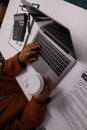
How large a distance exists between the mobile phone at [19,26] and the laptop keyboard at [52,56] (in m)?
0.18

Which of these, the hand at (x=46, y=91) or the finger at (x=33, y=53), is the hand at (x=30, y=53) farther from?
the hand at (x=46, y=91)

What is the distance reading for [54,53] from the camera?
850 mm

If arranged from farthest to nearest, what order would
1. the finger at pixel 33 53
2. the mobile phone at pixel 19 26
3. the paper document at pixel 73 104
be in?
the mobile phone at pixel 19 26 → the finger at pixel 33 53 → the paper document at pixel 73 104

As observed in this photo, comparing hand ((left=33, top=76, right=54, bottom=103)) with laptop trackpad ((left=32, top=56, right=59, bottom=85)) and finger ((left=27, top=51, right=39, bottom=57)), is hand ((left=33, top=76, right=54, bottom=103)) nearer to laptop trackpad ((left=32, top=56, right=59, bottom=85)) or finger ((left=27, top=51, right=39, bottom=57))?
laptop trackpad ((left=32, top=56, right=59, bottom=85))

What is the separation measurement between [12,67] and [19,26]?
0.91 feet

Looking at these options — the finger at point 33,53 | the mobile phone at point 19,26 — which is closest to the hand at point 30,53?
the finger at point 33,53

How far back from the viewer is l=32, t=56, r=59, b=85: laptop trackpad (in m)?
0.82

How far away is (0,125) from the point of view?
101 cm

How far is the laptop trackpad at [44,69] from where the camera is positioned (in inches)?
32.3

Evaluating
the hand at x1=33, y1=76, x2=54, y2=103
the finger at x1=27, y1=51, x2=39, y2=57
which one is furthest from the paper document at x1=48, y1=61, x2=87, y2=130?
the finger at x1=27, y1=51, x2=39, y2=57

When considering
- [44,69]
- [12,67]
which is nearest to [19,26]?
[12,67]

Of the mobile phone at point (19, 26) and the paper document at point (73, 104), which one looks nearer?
the paper document at point (73, 104)

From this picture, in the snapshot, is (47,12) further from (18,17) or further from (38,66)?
(18,17)

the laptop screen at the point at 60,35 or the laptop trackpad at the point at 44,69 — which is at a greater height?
the laptop screen at the point at 60,35
